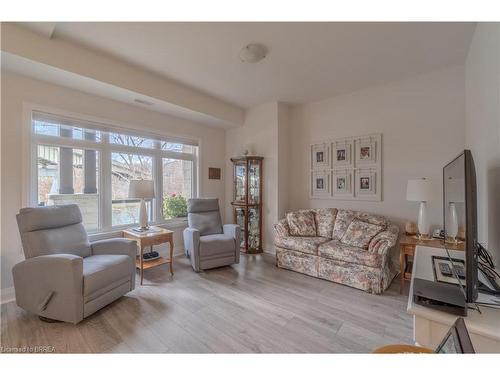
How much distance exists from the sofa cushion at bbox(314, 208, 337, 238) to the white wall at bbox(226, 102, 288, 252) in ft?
2.41

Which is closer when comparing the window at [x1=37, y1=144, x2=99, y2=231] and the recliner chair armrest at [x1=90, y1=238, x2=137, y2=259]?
the recliner chair armrest at [x1=90, y1=238, x2=137, y2=259]

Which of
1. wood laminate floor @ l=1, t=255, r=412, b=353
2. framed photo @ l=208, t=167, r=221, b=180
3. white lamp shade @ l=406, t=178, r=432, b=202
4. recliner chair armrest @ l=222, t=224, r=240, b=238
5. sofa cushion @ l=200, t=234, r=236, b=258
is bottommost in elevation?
wood laminate floor @ l=1, t=255, r=412, b=353

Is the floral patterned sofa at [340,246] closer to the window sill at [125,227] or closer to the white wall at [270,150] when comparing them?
the white wall at [270,150]

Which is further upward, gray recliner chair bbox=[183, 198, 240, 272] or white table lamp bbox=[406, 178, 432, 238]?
white table lamp bbox=[406, 178, 432, 238]

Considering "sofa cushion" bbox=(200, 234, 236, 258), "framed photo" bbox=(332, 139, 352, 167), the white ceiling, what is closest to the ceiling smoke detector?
the white ceiling

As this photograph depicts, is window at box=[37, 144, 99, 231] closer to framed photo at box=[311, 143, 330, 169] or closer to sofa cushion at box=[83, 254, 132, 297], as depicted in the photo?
sofa cushion at box=[83, 254, 132, 297]

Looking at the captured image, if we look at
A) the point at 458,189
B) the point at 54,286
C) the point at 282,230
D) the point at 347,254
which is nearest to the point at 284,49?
the point at 458,189

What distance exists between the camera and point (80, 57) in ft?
7.70

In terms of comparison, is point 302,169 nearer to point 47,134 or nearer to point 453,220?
point 453,220

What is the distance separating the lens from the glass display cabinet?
13.2 ft

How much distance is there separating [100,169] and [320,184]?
340 cm

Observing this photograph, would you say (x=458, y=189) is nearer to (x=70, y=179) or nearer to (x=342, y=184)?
(x=342, y=184)

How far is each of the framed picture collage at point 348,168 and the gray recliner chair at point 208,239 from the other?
1.68 m
